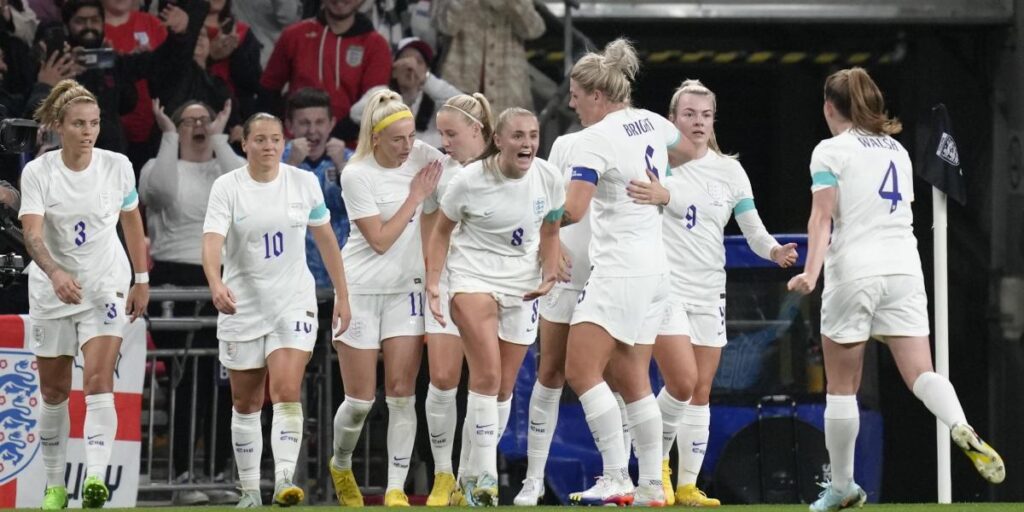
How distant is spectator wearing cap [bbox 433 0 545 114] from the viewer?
42.4ft

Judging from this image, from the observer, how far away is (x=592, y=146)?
902 centimetres

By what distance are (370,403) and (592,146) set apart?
6.45 ft

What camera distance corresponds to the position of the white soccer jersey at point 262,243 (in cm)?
959

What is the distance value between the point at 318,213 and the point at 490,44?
140 inches

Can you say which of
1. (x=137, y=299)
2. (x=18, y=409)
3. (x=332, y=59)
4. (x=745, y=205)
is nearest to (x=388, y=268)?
(x=137, y=299)

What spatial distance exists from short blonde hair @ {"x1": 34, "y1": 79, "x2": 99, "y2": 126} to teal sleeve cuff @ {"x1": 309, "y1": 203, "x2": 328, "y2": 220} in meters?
1.24

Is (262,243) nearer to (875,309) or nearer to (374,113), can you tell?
(374,113)

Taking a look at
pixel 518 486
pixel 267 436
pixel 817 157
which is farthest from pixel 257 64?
pixel 817 157

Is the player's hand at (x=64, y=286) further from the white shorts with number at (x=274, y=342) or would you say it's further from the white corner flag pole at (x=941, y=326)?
the white corner flag pole at (x=941, y=326)

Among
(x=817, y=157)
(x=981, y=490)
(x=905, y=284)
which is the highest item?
(x=817, y=157)

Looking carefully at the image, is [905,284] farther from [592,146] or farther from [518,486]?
[518,486]

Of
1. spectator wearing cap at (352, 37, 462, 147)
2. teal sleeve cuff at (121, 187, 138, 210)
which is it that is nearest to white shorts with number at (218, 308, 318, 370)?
teal sleeve cuff at (121, 187, 138, 210)

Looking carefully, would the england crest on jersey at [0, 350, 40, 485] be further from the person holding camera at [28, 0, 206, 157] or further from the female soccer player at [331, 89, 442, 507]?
the female soccer player at [331, 89, 442, 507]

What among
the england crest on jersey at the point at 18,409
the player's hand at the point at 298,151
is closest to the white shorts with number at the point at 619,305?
the england crest on jersey at the point at 18,409
